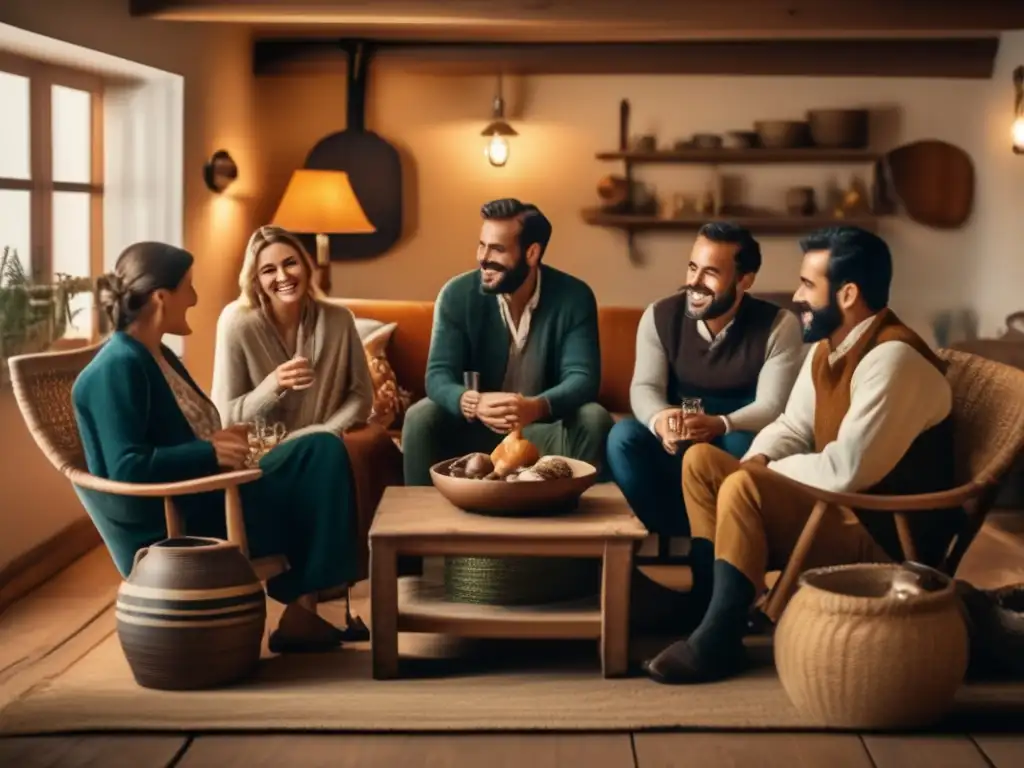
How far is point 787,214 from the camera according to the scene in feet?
26.3

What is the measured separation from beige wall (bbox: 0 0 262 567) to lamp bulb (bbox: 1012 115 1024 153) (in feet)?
12.4

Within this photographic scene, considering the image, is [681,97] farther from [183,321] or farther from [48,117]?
[183,321]

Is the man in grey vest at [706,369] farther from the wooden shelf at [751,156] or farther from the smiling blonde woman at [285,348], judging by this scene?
the wooden shelf at [751,156]

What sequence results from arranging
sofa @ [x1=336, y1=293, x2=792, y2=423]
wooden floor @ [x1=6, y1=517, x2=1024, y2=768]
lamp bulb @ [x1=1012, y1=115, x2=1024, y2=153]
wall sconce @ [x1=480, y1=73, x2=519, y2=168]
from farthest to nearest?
wall sconce @ [x1=480, y1=73, x2=519, y2=168] → lamp bulb @ [x1=1012, y1=115, x2=1024, y2=153] → sofa @ [x1=336, y1=293, x2=792, y2=423] → wooden floor @ [x1=6, y1=517, x2=1024, y2=768]

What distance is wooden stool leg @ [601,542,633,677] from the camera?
3803mm

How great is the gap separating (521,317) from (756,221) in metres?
3.55

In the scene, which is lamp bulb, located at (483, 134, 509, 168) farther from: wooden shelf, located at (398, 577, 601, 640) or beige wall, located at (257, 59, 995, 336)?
wooden shelf, located at (398, 577, 601, 640)

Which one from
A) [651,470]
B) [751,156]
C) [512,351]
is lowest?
[651,470]

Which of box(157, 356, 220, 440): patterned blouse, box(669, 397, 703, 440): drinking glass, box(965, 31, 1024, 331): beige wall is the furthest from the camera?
box(965, 31, 1024, 331): beige wall

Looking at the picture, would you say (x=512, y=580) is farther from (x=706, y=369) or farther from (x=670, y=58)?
(x=670, y=58)

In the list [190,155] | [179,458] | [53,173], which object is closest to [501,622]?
[179,458]

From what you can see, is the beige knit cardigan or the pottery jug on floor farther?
the beige knit cardigan

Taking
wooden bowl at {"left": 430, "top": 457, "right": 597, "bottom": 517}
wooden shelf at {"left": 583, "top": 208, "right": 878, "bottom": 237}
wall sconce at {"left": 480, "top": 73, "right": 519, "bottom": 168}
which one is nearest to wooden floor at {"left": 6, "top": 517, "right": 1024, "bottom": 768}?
wooden bowl at {"left": 430, "top": 457, "right": 597, "bottom": 517}

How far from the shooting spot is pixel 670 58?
7.99m
